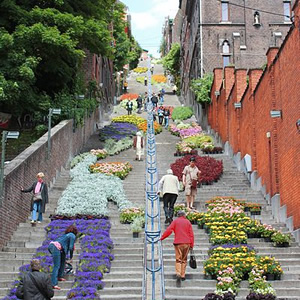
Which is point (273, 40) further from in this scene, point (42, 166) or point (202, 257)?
point (202, 257)

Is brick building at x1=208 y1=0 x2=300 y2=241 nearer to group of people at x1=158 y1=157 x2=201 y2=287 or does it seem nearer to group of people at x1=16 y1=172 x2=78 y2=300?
group of people at x1=158 y1=157 x2=201 y2=287

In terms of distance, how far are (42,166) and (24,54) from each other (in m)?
5.43

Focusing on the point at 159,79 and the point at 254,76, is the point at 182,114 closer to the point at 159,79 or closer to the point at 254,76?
the point at 254,76

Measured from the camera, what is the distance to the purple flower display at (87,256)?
979 cm

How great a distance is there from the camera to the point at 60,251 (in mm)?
10258

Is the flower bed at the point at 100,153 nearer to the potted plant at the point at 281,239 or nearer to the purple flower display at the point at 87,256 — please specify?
the purple flower display at the point at 87,256

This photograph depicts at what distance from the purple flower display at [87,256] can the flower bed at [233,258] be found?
7.19 ft

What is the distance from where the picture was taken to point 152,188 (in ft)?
55.8

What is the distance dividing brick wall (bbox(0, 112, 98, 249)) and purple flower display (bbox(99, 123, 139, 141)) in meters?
5.66

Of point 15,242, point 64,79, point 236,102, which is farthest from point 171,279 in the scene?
point 64,79

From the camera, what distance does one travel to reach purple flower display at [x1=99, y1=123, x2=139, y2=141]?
29.2 meters

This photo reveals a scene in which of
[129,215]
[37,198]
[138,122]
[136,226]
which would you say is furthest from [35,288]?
[138,122]

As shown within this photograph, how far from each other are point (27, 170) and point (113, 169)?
544 centimetres

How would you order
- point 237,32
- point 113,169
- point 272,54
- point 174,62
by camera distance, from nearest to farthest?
point 272,54
point 113,169
point 237,32
point 174,62
